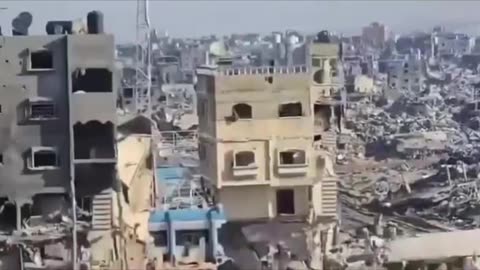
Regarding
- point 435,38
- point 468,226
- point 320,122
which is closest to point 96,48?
point 320,122

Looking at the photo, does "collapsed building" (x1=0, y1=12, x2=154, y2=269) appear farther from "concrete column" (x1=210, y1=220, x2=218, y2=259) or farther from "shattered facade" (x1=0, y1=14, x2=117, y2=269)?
"concrete column" (x1=210, y1=220, x2=218, y2=259)

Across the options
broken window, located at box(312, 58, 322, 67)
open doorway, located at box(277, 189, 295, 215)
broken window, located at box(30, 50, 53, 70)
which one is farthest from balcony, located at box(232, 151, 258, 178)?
broken window, located at box(312, 58, 322, 67)

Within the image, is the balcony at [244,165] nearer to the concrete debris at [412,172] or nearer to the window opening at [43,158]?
the concrete debris at [412,172]

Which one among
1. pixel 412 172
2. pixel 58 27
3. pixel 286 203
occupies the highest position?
pixel 58 27

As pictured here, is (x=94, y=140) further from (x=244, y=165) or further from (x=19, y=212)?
(x=244, y=165)

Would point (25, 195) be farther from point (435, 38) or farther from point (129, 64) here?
point (435, 38)

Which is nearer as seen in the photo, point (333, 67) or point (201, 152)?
point (201, 152)

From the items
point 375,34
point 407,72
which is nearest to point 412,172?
point 375,34
